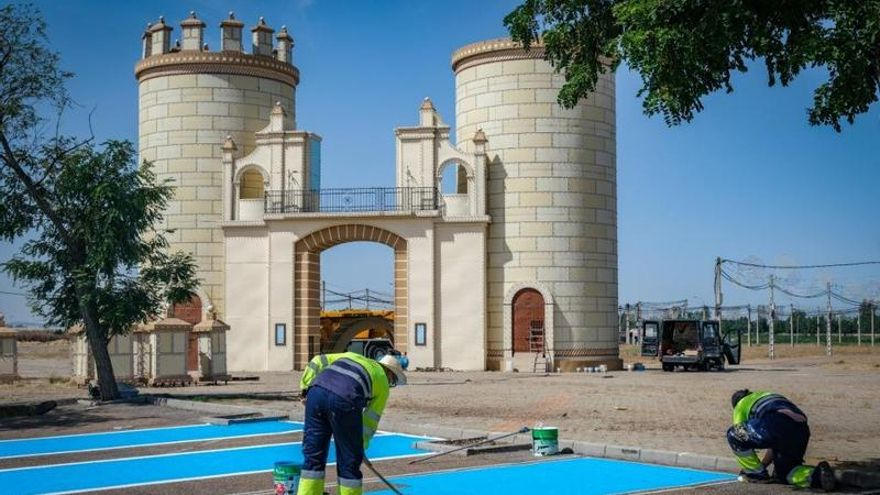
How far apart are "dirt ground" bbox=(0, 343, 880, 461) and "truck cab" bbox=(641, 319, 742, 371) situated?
242 cm

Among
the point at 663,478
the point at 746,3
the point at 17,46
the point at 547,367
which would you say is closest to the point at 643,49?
the point at 746,3

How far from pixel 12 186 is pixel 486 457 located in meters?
15.0

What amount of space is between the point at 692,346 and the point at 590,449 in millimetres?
28157

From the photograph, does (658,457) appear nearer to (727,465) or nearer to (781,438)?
(727,465)

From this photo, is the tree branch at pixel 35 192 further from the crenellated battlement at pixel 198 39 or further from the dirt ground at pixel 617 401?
the crenellated battlement at pixel 198 39

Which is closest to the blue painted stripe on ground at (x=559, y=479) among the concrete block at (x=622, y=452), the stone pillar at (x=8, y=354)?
the concrete block at (x=622, y=452)

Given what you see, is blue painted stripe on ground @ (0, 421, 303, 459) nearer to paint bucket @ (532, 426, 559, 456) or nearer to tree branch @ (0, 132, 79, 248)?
paint bucket @ (532, 426, 559, 456)

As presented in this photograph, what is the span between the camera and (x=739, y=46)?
39.4 feet

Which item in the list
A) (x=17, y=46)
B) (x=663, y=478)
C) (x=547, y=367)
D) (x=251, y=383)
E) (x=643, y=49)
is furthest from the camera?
(x=547, y=367)

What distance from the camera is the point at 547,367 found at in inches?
1486

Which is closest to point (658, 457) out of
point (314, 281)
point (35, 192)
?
point (35, 192)

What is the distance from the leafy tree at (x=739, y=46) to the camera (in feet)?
36.4

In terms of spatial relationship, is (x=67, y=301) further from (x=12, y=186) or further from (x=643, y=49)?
(x=643, y=49)

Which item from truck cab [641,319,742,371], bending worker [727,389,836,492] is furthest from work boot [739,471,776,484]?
truck cab [641,319,742,371]
